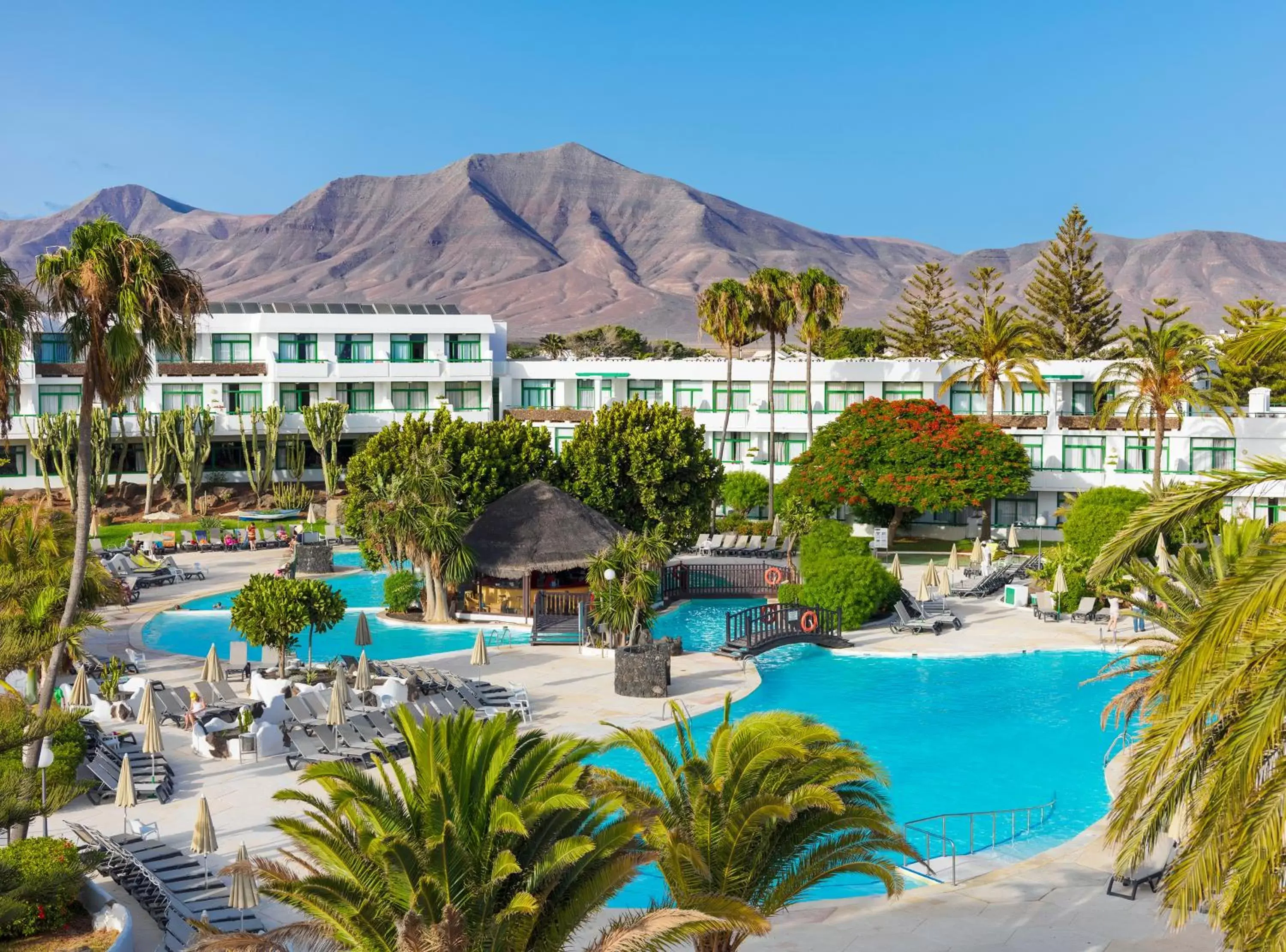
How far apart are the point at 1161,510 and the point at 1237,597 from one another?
1244mm

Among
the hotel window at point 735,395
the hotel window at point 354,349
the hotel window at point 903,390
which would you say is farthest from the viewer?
the hotel window at point 354,349

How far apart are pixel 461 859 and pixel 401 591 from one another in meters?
23.8

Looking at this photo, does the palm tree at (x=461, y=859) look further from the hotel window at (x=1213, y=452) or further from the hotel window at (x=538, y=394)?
the hotel window at (x=538, y=394)

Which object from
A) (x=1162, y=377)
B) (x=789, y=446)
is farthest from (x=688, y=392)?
(x=1162, y=377)

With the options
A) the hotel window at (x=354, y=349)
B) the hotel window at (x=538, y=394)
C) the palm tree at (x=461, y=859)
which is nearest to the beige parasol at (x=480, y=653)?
the palm tree at (x=461, y=859)

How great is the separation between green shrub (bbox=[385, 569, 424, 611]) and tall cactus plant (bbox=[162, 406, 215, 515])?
23.8 metres

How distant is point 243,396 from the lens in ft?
196

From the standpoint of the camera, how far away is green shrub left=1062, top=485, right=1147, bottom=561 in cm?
3619

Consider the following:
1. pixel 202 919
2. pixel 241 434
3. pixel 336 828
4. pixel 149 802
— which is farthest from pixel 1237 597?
pixel 241 434

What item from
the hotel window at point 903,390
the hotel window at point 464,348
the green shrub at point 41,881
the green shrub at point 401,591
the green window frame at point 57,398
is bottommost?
the green shrub at point 41,881

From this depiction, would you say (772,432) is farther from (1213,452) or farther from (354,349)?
(354,349)

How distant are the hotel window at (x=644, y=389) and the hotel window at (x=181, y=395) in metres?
19.8

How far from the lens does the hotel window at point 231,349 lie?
6053 centimetres

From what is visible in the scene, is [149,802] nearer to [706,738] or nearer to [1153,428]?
[706,738]
